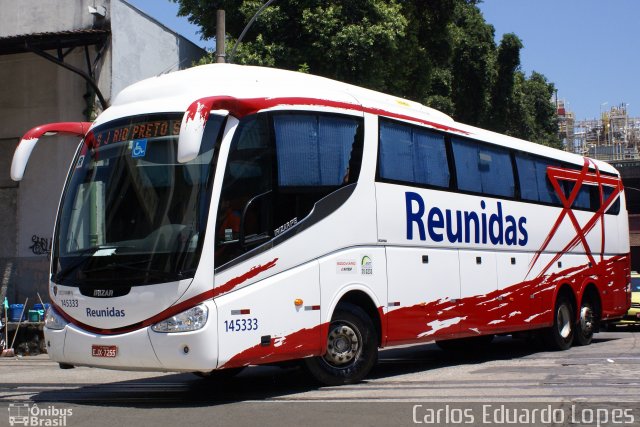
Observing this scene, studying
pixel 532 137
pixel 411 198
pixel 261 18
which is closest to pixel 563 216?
pixel 411 198

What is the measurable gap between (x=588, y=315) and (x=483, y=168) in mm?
5179

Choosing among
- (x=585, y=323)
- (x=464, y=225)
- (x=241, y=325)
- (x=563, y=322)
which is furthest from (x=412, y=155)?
(x=585, y=323)

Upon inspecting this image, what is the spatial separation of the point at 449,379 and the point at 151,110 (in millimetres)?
5157

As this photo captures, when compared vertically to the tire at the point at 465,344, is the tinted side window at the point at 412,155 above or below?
above

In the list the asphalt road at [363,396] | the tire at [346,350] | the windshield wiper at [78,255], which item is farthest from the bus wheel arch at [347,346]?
the windshield wiper at [78,255]

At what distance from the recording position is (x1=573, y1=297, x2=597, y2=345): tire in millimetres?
16577

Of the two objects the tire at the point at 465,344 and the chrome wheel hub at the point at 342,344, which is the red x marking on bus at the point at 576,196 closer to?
the tire at the point at 465,344

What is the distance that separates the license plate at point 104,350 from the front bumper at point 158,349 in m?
0.03

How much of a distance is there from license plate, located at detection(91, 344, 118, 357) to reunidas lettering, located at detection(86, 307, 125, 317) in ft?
1.06

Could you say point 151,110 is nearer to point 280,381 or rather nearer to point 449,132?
point 280,381

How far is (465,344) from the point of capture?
1603cm

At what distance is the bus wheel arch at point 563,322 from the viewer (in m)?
15.6

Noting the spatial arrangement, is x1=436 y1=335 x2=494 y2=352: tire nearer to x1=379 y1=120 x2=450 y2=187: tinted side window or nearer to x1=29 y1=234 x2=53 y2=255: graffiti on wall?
x1=379 y1=120 x2=450 y2=187: tinted side window

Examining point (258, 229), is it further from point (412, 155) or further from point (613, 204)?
A: point (613, 204)
